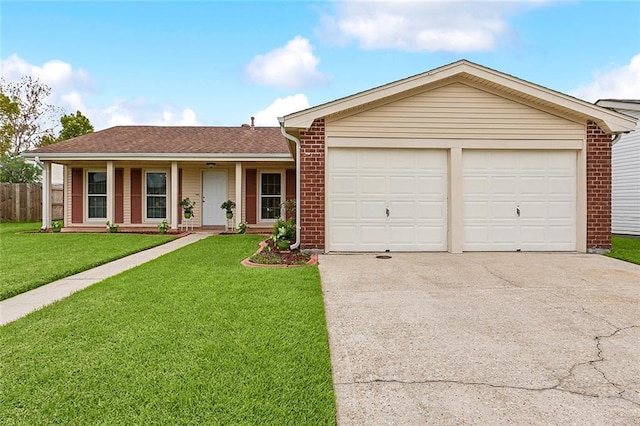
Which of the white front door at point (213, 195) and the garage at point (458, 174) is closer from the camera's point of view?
the garage at point (458, 174)

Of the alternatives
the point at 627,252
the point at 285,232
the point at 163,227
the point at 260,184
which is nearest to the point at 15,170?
the point at 163,227

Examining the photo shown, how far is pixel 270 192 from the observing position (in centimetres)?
1459

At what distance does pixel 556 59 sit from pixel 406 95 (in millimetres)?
9401

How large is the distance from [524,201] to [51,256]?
1031 centimetres

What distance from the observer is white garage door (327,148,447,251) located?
28.0 ft

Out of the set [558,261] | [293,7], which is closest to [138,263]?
[558,261]

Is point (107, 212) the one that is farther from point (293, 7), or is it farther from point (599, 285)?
point (599, 285)

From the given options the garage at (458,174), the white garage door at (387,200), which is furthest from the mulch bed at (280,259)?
the white garage door at (387,200)

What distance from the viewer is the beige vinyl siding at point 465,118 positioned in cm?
855

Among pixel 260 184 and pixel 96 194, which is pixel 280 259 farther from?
pixel 96 194

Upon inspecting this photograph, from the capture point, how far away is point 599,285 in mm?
5656

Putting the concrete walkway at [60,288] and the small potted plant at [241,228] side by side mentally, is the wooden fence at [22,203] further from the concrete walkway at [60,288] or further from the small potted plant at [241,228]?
the concrete walkway at [60,288]

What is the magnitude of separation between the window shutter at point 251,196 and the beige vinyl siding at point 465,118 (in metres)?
7.03

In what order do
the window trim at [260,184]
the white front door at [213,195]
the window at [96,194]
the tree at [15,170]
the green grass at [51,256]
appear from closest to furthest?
Answer: the green grass at [51,256] → the window trim at [260,184] → the window at [96,194] → the white front door at [213,195] → the tree at [15,170]
